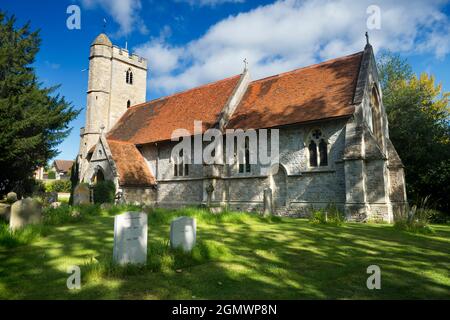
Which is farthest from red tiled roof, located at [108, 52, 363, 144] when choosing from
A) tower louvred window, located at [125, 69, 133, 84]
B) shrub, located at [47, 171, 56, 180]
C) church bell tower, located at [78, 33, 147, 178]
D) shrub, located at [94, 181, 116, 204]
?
shrub, located at [47, 171, 56, 180]

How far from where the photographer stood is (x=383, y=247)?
7605 mm

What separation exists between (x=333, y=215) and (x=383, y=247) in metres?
4.78

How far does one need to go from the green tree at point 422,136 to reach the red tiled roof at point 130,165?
57.8ft

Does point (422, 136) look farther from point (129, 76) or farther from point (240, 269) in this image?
point (129, 76)

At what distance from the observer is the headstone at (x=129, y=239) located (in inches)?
211

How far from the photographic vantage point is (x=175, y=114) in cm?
2297

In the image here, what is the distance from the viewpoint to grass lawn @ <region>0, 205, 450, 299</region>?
4277 mm

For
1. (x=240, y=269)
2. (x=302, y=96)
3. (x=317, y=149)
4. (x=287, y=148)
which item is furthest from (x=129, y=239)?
(x=302, y=96)

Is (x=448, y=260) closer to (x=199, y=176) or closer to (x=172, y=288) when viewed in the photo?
(x=172, y=288)

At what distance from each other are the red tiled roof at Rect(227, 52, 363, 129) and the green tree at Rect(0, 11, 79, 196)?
1316cm

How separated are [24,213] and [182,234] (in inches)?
211

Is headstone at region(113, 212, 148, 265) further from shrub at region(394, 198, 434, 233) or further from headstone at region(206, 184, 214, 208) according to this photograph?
headstone at region(206, 184, 214, 208)

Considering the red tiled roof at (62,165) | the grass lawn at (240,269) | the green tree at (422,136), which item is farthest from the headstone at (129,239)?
the red tiled roof at (62,165)
